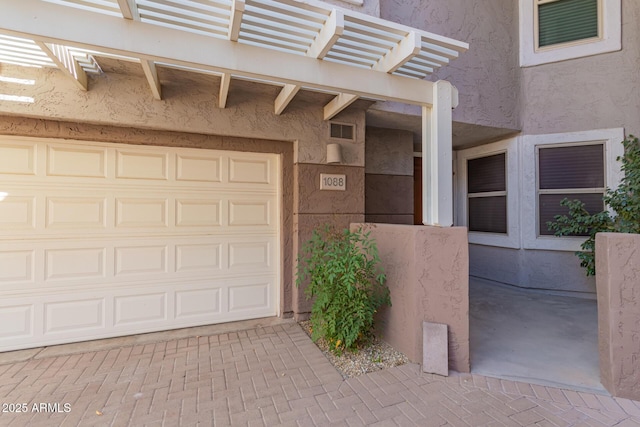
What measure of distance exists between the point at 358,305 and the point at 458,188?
5221 mm

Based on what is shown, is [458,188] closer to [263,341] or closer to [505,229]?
[505,229]

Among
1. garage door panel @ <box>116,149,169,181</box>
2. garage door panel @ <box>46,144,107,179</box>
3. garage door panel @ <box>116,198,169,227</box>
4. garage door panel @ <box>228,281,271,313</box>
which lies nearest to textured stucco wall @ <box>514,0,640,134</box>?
garage door panel @ <box>228,281,271,313</box>

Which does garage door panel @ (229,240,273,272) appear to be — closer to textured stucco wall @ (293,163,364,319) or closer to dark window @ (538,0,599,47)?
textured stucco wall @ (293,163,364,319)

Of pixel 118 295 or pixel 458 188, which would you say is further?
pixel 458 188

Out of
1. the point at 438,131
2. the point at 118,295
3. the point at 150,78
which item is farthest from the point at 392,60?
the point at 118,295

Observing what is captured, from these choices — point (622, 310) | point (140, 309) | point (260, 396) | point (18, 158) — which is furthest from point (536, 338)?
point (18, 158)

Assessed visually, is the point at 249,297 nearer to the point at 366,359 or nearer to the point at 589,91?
the point at 366,359

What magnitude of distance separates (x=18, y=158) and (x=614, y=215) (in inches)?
335

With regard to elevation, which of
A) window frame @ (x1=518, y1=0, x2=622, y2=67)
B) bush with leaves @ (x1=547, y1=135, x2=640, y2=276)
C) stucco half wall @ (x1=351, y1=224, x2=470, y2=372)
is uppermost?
window frame @ (x1=518, y1=0, x2=622, y2=67)

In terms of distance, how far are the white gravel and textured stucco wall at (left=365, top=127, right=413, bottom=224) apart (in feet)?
8.14

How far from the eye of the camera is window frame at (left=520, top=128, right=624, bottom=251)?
4848 mm

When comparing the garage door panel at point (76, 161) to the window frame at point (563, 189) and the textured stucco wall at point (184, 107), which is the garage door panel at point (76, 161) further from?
the window frame at point (563, 189)

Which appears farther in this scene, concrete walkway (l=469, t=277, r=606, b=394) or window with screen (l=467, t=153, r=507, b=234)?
window with screen (l=467, t=153, r=507, b=234)

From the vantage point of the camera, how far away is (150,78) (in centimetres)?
296
